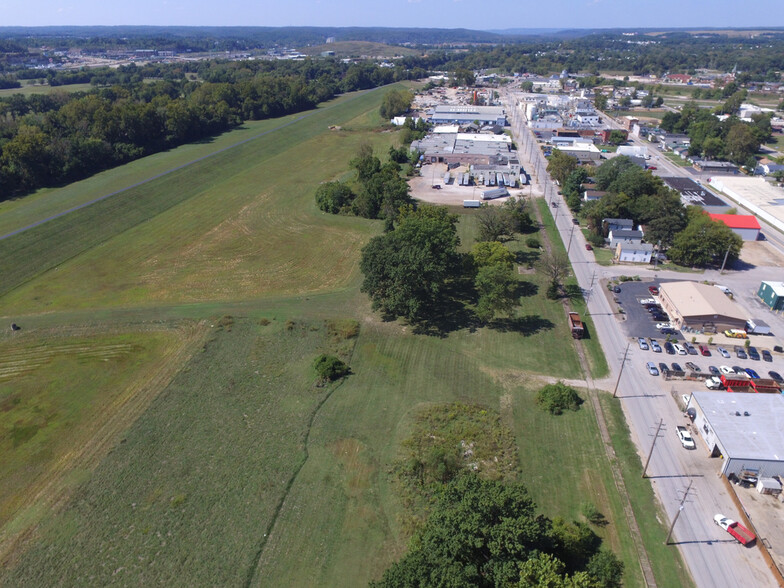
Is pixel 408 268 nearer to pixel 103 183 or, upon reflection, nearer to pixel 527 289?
pixel 527 289

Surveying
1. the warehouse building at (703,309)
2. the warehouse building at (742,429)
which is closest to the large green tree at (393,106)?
the warehouse building at (703,309)

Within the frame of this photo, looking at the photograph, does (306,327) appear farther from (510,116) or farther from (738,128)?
(510,116)

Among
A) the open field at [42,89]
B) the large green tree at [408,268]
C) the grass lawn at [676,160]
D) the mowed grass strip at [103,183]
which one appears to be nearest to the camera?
the large green tree at [408,268]

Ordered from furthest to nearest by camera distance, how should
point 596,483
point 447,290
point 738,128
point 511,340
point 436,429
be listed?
1. point 738,128
2. point 447,290
3. point 511,340
4. point 436,429
5. point 596,483

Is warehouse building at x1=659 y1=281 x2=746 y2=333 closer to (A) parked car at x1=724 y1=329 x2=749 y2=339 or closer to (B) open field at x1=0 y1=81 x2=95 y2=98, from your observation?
(A) parked car at x1=724 y1=329 x2=749 y2=339

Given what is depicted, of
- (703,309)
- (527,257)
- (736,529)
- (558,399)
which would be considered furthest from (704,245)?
(736,529)

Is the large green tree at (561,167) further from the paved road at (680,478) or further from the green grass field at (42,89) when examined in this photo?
the green grass field at (42,89)

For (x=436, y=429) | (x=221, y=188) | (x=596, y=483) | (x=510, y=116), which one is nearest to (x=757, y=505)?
(x=596, y=483)
